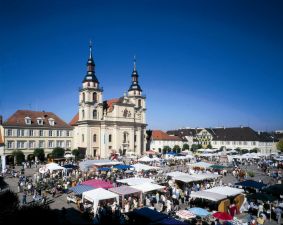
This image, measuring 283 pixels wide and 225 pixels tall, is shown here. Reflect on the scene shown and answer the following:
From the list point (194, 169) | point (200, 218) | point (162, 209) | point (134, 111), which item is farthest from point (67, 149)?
point (200, 218)

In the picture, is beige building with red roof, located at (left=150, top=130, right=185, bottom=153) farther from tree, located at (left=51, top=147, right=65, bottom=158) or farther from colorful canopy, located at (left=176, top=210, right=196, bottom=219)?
colorful canopy, located at (left=176, top=210, right=196, bottom=219)

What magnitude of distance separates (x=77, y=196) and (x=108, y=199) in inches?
144

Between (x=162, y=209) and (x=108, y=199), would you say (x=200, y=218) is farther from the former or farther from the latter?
(x=108, y=199)

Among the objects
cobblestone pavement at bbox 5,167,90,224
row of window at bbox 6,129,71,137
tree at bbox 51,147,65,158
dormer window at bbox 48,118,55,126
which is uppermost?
dormer window at bbox 48,118,55,126

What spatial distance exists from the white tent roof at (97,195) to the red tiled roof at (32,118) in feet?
112

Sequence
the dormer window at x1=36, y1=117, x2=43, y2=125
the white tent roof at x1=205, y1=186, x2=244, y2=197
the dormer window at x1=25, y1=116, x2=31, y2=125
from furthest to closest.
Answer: the dormer window at x1=36, y1=117, x2=43, y2=125 < the dormer window at x1=25, y1=116, x2=31, y2=125 < the white tent roof at x1=205, y1=186, x2=244, y2=197

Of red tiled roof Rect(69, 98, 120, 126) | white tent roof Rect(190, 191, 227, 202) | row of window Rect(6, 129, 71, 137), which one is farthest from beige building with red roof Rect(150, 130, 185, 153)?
white tent roof Rect(190, 191, 227, 202)

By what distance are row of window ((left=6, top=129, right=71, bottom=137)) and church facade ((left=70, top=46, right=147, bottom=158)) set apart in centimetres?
334

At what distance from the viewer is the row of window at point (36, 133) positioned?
156 feet

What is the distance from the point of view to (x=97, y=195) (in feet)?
59.9

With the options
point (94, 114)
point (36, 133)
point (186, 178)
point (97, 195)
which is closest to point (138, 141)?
point (94, 114)

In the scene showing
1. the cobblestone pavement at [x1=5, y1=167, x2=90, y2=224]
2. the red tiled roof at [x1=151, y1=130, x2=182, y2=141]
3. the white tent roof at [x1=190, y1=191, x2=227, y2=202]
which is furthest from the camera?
the red tiled roof at [x1=151, y1=130, x2=182, y2=141]

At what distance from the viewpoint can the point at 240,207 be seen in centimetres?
2012

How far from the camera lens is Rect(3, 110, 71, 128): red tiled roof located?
48531 mm
